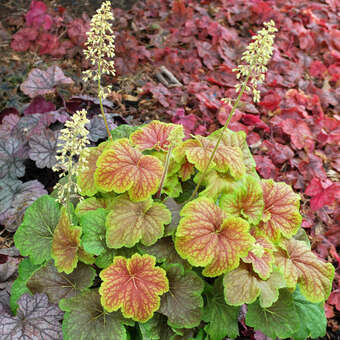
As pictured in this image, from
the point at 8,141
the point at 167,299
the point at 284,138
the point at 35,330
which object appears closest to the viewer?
the point at 35,330

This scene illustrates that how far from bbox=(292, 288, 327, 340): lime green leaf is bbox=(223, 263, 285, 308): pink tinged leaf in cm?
29

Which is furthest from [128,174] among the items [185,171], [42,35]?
[42,35]

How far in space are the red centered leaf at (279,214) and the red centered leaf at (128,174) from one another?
1.74 ft

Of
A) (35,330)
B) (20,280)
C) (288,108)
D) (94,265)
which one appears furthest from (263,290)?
(288,108)

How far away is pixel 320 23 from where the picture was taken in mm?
4312

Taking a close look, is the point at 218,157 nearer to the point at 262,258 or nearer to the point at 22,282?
the point at 262,258

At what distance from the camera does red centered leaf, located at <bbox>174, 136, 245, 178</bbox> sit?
1.70m

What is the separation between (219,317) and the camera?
1727 mm

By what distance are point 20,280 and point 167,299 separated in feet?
2.19

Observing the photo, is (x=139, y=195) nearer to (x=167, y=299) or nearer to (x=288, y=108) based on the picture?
(x=167, y=299)

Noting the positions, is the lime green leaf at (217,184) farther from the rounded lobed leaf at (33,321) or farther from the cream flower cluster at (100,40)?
the rounded lobed leaf at (33,321)

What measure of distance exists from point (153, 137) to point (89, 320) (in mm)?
852

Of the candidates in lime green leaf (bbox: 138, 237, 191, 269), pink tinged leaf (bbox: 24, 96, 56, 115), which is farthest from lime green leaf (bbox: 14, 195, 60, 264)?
pink tinged leaf (bbox: 24, 96, 56, 115)

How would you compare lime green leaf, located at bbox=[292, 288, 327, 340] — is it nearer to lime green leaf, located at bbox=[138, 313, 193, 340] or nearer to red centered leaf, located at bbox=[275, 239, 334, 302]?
red centered leaf, located at bbox=[275, 239, 334, 302]
